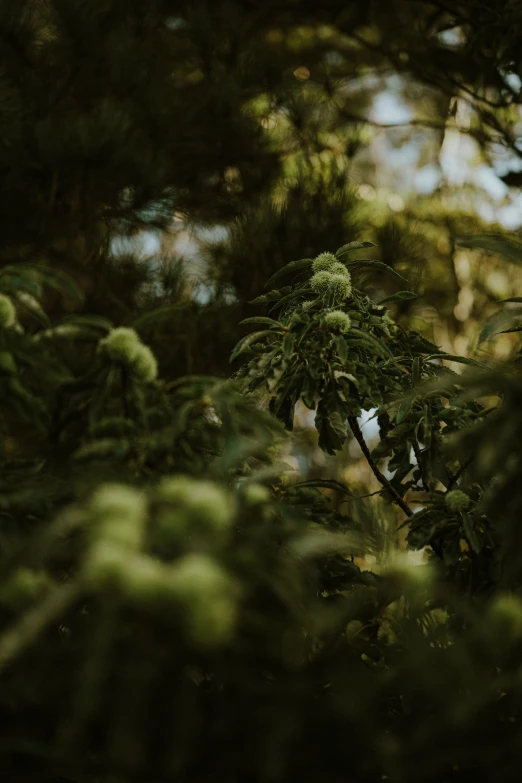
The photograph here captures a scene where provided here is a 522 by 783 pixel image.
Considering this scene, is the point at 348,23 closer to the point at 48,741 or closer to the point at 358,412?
the point at 358,412

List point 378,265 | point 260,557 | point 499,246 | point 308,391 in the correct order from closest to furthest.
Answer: point 260,557 < point 499,246 < point 308,391 < point 378,265

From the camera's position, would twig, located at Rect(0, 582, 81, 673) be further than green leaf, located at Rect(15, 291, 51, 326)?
No

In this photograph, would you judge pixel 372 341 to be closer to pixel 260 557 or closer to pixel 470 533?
pixel 470 533

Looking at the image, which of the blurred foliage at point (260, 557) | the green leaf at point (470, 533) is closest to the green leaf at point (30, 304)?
the blurred foliage at point (260, 557)

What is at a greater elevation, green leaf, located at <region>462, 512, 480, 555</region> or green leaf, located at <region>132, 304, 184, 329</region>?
green leaf, located at <region>132, 304, 184, 329</region>

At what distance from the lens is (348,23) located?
4.04m

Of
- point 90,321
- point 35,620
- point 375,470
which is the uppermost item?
point 90,321

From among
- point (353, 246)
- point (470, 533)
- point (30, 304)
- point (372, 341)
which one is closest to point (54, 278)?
point (30, 304)

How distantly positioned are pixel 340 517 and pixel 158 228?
288cm

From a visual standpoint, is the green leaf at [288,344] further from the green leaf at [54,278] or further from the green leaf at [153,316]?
the green leaf at [54,278]

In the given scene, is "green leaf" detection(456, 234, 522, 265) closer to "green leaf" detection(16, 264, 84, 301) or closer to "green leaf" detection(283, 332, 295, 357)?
"green leaf" detection(283, 332, 295, 357)

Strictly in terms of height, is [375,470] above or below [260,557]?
above

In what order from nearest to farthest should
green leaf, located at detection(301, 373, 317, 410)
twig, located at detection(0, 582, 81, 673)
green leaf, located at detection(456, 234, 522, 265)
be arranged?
twig, located at detection(0, 582, 81, 673), green leaf, located at detection(456, 234, 522, 265), green leaf, located at detection(301, 373, 317, 410)

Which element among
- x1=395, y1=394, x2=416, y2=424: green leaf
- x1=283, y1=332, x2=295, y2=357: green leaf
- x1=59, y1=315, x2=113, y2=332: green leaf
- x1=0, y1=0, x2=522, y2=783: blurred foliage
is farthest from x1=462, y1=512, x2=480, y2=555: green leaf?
x1=59, y1=315, x2=113, y2=332: green leaf
